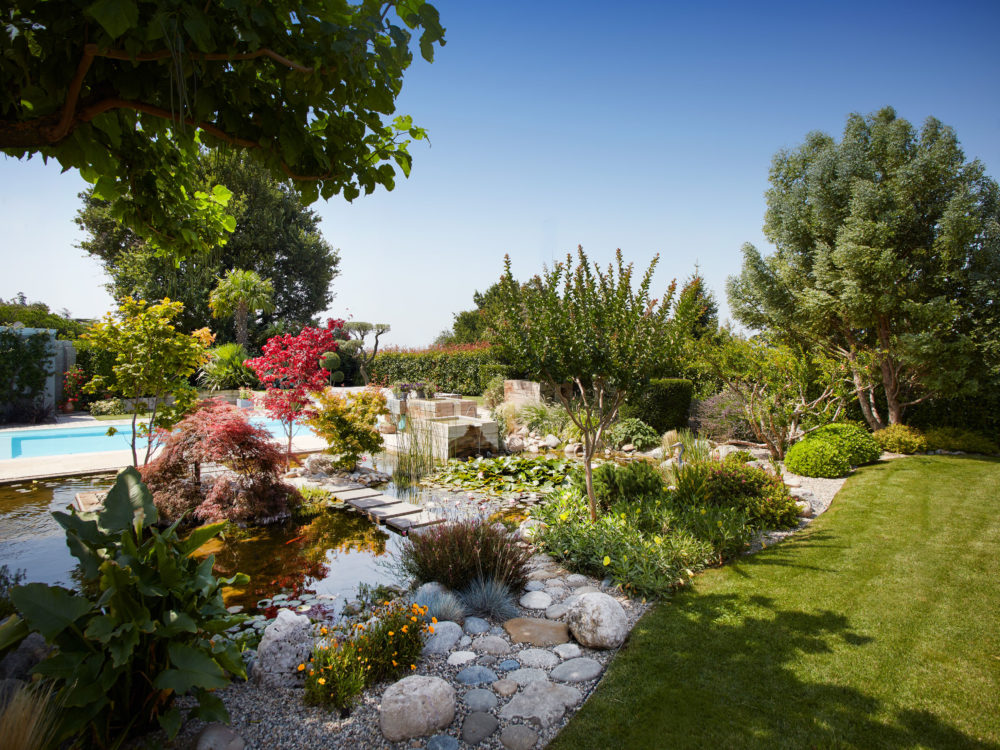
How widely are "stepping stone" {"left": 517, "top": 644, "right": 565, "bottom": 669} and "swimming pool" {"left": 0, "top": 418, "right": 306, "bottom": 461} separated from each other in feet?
30.0

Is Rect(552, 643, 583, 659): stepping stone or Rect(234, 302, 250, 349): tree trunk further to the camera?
Rect(234, 302, 250, 349): tree trunk

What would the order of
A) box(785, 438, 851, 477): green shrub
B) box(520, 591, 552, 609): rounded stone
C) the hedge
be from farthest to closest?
the hedge, box(785, 438, 851, 477): green shrub, box(520, 591, 552, 609): rounded stone

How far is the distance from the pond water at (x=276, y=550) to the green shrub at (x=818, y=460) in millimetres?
5030

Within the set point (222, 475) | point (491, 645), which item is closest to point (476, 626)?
point (491, 645)

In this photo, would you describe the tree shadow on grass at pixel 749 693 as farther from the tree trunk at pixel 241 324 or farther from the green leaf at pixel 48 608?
the tree trunk at pixel 241 324

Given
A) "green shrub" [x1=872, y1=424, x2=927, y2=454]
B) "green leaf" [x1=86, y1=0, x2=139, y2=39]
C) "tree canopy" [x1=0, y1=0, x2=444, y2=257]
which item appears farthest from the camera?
"green shrub" [x1=872, y1=424, x2=927, y2=454]

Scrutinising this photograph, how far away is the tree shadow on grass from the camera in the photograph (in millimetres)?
2389

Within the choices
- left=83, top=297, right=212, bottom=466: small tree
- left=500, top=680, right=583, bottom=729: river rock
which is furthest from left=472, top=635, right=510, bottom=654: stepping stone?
left=83, top=297, right=212, bottom=466: small tree

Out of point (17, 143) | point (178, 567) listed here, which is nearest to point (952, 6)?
point (17, 143)

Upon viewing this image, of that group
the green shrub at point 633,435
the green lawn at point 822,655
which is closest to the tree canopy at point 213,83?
the green lawn at point 822,655

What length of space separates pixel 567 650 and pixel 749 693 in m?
1.05

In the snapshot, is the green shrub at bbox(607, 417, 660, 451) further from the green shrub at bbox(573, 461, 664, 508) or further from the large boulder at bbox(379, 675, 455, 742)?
the large boulder at bbox(379, 675, 455, 742)

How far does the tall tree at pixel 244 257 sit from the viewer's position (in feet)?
65.7

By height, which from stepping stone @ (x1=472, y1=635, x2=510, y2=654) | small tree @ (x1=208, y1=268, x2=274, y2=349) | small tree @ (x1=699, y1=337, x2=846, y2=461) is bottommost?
stepping stone @ (x1=472, y1=635, x2=510, y2=654)
